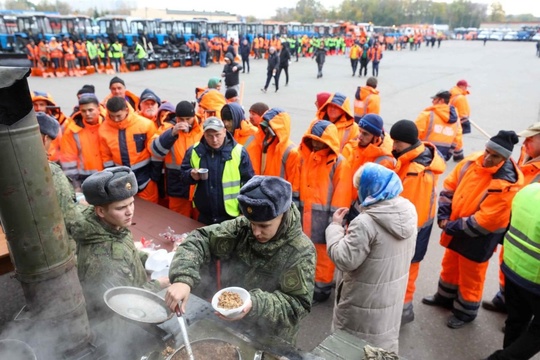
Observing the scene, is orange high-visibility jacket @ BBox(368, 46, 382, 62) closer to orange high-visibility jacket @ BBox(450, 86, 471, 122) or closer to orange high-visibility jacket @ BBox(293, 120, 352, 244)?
orange high-visibility jacket @ BBox(450, 86, 471, 122)

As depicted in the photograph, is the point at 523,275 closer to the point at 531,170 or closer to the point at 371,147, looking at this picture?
the point at 531,170

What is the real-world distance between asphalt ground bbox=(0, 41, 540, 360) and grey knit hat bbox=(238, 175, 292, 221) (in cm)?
217

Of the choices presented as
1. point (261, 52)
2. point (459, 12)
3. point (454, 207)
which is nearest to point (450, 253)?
point (454, 207)

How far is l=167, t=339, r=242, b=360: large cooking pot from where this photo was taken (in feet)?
4.97

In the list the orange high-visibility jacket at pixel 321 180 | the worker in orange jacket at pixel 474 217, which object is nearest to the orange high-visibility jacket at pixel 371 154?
the orange high-visibility jacket at pixel 321 180

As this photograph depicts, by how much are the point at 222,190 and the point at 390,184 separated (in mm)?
1756

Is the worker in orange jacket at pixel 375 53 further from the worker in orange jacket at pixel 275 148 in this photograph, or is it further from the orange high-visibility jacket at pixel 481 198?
the orange high-visibility jacket at pixel 481 198

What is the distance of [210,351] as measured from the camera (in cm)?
A: 157

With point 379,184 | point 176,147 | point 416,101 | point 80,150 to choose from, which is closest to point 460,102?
point 176,147

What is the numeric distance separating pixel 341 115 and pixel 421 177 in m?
2.04

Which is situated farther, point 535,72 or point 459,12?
point 459,12

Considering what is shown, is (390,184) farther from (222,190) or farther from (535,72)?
(535,72)

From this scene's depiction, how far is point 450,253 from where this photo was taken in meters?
3.86

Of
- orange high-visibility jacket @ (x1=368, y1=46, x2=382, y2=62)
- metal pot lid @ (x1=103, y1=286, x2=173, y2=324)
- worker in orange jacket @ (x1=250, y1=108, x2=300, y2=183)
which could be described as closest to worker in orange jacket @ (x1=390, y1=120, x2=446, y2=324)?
worker in orange jacket @ (x1=250, y1=108, x2=300, y2=183)
